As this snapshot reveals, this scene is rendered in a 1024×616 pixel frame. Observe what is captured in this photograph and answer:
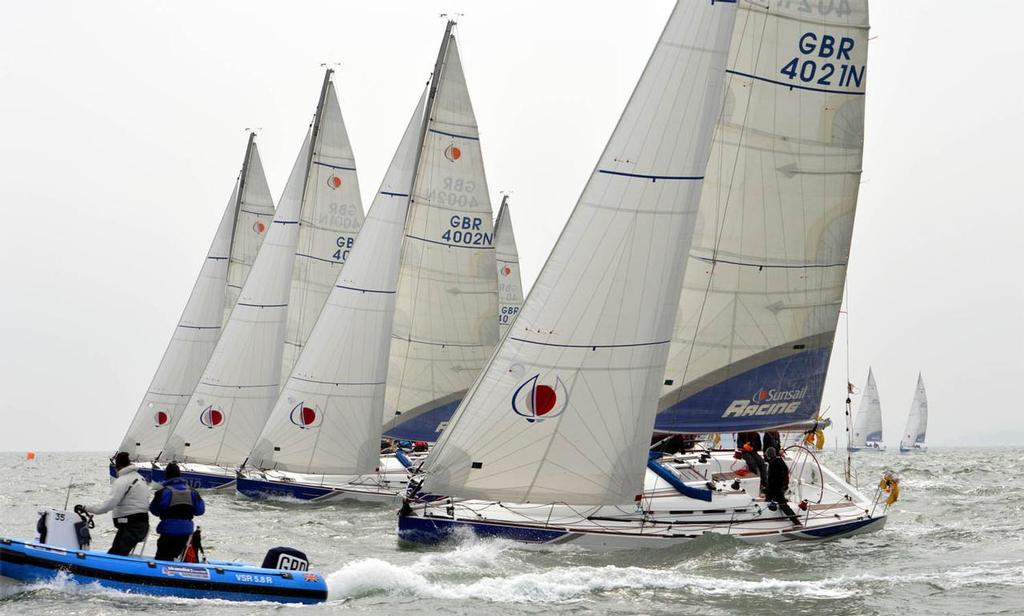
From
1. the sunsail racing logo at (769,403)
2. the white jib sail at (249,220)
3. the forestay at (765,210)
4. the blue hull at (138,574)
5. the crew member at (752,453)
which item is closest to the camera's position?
the blue hull at (138,574)

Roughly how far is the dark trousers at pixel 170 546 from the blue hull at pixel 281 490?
38.0 feet

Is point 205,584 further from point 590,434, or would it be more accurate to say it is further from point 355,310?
point 355,310

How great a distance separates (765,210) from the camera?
21469 millimetres

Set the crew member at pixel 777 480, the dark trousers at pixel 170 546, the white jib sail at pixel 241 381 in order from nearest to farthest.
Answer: the dark trousers at pixel 170 546
the crew member at pixel 777 480
the white jib sail at pixel 241 381

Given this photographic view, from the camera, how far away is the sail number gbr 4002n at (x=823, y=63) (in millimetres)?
21375

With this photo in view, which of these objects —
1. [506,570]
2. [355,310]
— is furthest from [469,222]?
[506,570]

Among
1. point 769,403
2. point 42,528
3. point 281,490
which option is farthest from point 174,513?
point 281,490

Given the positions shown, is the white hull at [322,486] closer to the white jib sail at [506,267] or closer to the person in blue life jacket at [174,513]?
the person in blue life jacket at [174,513]

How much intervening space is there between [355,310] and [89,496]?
10487mm

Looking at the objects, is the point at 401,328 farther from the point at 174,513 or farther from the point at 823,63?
the point at 174,513

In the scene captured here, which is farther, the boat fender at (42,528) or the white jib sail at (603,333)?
the white jib sail at (603,333)

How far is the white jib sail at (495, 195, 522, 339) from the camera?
39250 millimetres

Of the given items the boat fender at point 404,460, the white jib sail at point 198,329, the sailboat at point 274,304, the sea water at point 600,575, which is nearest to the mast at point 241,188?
the white jib sail at point 198,329

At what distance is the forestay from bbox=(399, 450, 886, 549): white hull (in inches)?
44.9
